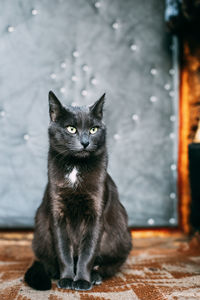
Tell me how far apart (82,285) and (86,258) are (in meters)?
0.09

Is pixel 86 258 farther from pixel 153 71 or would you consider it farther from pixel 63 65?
pixel 153 71

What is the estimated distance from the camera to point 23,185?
Answer: 1729mm

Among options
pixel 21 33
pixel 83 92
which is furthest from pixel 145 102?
pixel 21 33

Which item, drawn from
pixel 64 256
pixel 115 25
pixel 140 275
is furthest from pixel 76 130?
pixel 115 25

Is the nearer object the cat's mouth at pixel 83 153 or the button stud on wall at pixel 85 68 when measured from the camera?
the cat's mouth at pixel 83 153

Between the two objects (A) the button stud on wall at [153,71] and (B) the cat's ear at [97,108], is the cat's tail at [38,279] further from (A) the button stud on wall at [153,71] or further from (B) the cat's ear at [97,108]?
(A) the button stud on wall at [153,71]

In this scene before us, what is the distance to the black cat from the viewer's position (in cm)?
102

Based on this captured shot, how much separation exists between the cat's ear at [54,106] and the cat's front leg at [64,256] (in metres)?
0.40

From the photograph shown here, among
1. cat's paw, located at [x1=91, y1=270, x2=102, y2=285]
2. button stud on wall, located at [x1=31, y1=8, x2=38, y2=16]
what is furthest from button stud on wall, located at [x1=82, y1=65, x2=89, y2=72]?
cat's paw, located at [x1=91, y1=270, x2=102, y2=285]

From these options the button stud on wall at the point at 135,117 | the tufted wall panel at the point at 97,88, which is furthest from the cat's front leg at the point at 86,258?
the button stud on wall at the point at 135,117

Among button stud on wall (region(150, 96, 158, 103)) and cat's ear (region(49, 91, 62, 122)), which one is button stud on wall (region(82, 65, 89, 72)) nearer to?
button stud on wall (region(150, 96, 158, 103))

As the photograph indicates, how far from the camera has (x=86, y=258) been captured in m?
1.00

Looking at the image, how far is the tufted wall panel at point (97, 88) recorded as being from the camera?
1734 mm

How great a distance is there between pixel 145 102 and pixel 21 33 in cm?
86
